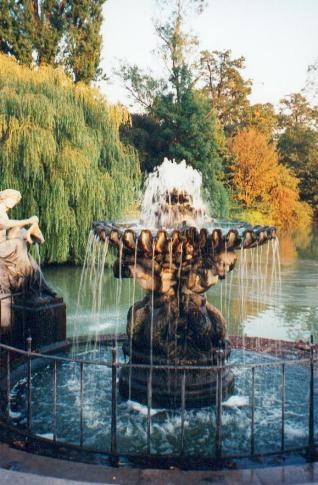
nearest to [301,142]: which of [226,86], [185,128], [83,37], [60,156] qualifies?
[226,86]

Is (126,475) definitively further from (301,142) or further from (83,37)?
(301,142)

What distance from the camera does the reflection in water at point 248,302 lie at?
1152 cm

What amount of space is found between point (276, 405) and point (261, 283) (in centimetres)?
1260

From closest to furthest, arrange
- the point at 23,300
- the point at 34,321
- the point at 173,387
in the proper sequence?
the point at 173,387 → the point at 34,321 → the point at 23,300

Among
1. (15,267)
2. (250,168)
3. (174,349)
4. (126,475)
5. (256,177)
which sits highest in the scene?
(250,168)

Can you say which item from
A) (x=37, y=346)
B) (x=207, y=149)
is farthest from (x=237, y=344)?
(x=207, y=149)

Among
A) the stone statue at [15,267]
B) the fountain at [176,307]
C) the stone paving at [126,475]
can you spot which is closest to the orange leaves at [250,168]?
the stone statue at [15,267]

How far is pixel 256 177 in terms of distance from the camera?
43000 millimetres

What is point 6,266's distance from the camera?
859cm

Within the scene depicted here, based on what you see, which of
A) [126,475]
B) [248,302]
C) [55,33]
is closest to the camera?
[126,475]

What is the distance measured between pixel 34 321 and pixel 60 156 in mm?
10924

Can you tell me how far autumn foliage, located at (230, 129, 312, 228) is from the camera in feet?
139

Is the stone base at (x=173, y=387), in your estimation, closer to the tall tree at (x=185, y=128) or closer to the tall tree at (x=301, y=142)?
the tall tree at (x=185, y=128)

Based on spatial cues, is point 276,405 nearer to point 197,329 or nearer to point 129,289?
point 197,329
